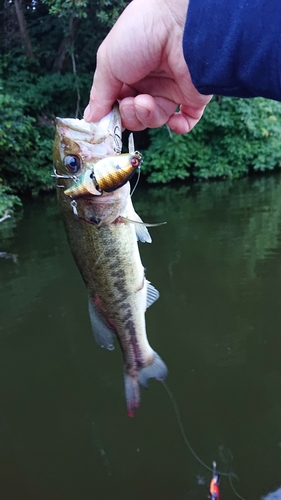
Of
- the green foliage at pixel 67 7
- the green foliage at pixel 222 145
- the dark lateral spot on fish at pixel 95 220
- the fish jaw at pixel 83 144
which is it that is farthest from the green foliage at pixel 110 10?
the dark lateral spot on fish at pixel 95 220

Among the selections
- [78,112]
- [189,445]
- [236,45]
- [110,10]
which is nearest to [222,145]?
[78,112]

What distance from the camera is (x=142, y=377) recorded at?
2229 mm

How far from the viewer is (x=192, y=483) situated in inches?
130

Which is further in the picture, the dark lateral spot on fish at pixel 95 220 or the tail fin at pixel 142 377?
the tail fin at pixel 142 377

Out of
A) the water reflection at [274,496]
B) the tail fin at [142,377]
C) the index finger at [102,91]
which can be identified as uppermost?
the index finger at [102,91]

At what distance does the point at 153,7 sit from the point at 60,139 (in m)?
0.59

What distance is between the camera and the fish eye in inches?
66.1

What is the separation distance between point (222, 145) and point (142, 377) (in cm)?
1555

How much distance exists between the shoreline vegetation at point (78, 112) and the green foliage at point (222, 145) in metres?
0.04

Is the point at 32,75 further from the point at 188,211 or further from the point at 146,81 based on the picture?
the point at 146,81

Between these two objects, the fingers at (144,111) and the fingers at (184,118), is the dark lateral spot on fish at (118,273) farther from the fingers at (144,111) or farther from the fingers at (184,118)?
the fingers at (184,118)

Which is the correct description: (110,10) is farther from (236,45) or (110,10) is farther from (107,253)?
(236,45)

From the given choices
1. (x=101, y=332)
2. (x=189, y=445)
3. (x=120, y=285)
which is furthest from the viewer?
(x=189, y=445)

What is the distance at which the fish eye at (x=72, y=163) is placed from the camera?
168cm
